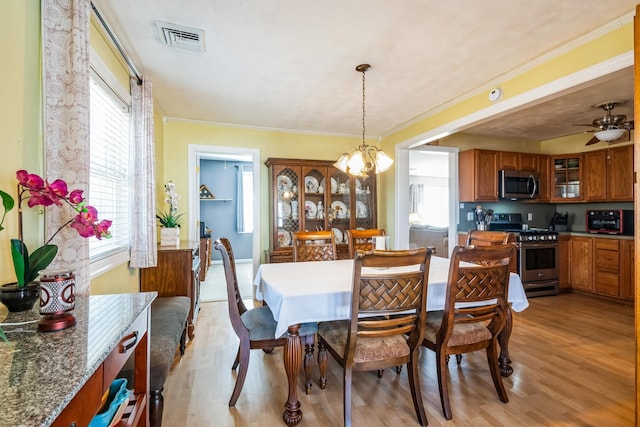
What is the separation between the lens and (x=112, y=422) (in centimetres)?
100

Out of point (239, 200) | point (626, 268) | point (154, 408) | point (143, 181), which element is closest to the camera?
point (154, 408)

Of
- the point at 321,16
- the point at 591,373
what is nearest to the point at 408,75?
the point at 321,16

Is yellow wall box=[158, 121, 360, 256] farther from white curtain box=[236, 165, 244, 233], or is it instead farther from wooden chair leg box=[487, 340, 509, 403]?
wooden chair leg box=[487, 340, 509, 403]

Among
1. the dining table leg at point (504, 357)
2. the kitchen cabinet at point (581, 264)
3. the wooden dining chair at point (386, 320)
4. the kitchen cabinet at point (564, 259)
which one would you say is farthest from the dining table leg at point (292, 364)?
the kitchen cabinet at point (581, 264)

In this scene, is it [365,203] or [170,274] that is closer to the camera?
[170,274]

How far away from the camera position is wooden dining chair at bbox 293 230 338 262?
3.00 m

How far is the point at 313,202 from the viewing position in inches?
177

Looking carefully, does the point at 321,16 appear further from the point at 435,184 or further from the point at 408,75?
the point at 435,184

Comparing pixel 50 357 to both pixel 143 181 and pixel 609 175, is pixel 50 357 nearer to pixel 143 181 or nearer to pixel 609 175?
pixel 143 181

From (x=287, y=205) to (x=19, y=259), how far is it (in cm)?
335

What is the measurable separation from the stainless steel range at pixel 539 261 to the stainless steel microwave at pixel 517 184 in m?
0.61

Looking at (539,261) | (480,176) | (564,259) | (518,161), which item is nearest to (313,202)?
(480,176)

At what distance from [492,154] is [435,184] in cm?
493

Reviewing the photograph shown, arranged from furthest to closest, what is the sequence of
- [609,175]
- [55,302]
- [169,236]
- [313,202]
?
[313,202], [609,175], [169,236], [55,302]
